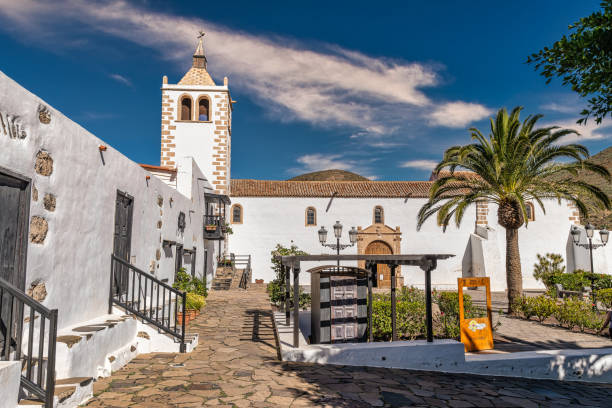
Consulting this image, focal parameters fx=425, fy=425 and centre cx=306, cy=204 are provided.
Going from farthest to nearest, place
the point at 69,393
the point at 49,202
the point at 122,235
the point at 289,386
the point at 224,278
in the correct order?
the point at 224,278 < the point at 122,235 < the point at 289,386 < the point at 49,202 < the point at 69,393

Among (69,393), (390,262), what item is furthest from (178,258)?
(69,393)

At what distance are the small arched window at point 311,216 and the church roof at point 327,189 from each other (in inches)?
37.0

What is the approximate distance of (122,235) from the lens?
26.0 feet

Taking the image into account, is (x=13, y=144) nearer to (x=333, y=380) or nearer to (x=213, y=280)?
(x=333, y=380)

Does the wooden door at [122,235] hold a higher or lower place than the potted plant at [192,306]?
higher

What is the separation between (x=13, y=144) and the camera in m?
4.59

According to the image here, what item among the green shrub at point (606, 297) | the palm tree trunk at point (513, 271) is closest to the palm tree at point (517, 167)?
the palm tree trunk at point (513, 271)

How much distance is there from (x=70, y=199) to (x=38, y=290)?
1355 mm

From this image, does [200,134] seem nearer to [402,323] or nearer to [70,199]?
[402,323]

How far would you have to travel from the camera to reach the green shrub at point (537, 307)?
1204cm

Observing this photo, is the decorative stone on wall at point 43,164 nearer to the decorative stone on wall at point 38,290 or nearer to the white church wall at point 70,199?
the white church wall at point 70,199

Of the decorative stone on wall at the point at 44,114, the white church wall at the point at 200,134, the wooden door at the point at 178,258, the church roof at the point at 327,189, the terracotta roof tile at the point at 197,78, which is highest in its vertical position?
the terracotta roof tile at the point at 197,78

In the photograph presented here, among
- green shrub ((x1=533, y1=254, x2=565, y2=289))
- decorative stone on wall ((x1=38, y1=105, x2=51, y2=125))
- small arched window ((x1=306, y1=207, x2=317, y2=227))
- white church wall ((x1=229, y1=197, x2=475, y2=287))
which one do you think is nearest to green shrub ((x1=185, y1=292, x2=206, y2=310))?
decorative stone on wall ((x1=38, y1=105, x2=51, y2=125))

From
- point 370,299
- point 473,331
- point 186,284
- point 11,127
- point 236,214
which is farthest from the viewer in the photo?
point 236,214
